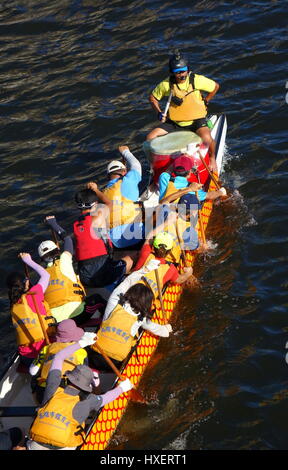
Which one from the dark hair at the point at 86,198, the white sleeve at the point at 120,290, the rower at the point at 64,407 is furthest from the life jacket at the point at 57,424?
the dark hair at the point at 86,198

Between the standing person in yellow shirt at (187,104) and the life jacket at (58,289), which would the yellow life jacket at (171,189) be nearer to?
the standing person in yellow shirt at (187,104)

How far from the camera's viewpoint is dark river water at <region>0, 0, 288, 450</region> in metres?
11.2

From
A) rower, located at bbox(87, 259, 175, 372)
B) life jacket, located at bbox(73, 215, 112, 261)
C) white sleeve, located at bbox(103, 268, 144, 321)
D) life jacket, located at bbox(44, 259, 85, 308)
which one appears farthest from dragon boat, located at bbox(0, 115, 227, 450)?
life jacket, located at bbox(73, 215, 112, 261)

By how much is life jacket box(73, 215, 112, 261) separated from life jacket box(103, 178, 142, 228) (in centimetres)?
99

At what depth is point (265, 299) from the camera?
12.8 meters

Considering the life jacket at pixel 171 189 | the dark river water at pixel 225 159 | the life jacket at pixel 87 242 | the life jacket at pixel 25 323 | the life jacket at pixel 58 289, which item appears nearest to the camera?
the life jacket at pixel 25 323

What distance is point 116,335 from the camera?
10.6m

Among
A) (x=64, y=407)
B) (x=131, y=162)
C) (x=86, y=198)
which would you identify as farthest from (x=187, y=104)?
(x=64, y=407)

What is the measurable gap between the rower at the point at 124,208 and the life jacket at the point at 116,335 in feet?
9.81

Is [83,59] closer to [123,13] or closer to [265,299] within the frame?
[123,13]

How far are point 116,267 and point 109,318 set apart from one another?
2.02 m

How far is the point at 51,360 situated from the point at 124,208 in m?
4.23

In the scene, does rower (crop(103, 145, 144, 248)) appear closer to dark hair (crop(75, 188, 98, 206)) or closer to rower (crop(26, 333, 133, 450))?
dark hair (crop(75, 188, 98, 206))

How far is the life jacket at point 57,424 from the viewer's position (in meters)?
9.31
